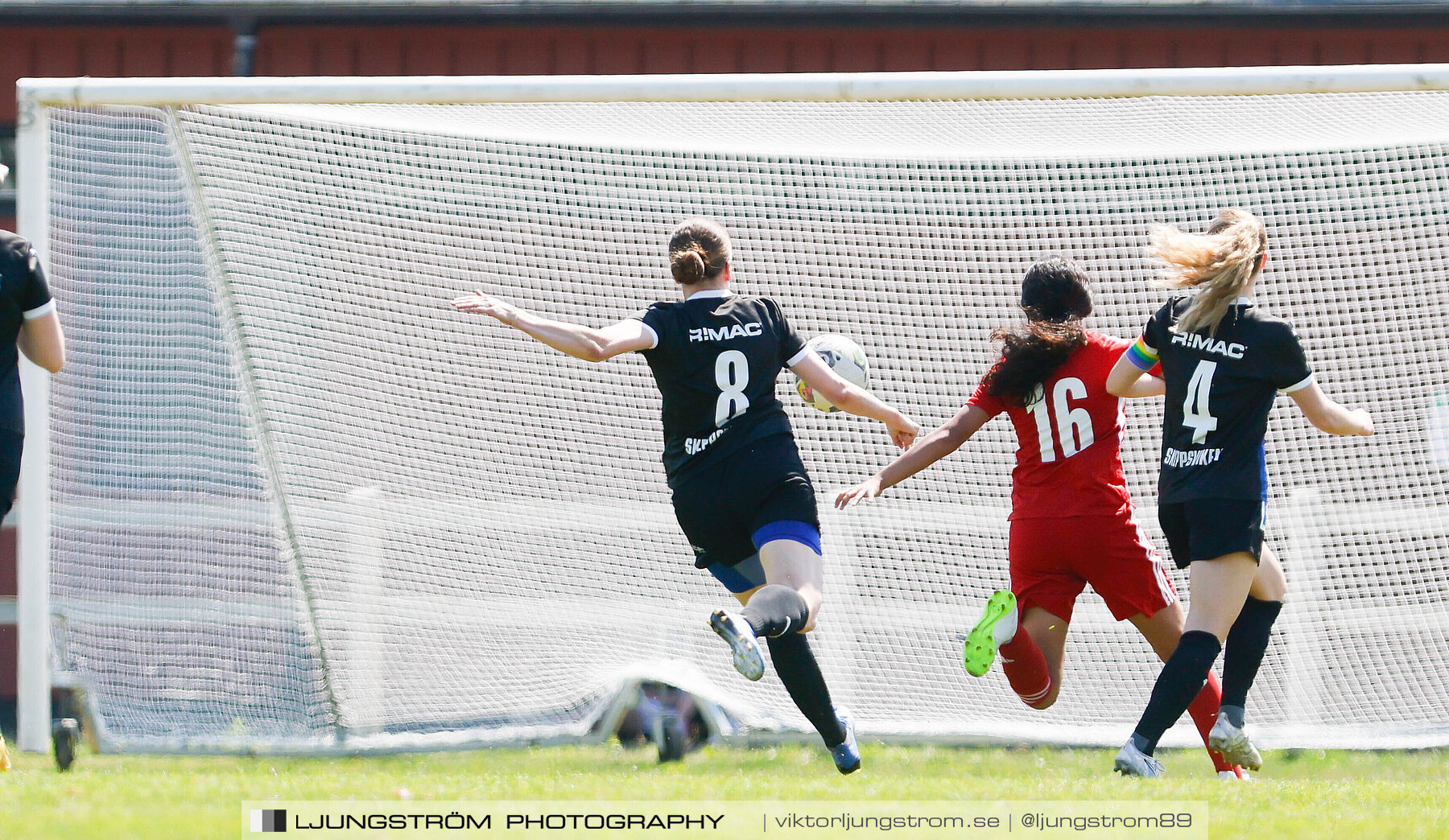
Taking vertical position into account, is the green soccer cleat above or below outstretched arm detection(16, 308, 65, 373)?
below

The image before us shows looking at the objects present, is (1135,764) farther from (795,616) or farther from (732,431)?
(732,431)

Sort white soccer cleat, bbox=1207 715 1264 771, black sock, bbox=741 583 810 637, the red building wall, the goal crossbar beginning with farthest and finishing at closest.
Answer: the red building wall → the goal crossbar → white soccer cleat, bbox=1207 715 1264 771 → black sock, bbox=741 583 810 637

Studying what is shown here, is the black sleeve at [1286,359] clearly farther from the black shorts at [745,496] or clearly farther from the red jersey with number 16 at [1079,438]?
the black shorts at [745,496]

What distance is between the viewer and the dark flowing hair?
4195 millimetres

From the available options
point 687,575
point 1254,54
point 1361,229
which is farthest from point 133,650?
point 1254,54

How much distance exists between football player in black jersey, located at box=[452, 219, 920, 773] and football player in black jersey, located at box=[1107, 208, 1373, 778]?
1.06 meters

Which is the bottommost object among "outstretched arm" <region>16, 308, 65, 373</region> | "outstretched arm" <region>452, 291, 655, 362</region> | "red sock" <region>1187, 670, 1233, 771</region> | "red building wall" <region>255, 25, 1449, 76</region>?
"red sock" <region>1187, 670, 1233, 771</region>

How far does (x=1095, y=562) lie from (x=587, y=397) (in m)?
2.64

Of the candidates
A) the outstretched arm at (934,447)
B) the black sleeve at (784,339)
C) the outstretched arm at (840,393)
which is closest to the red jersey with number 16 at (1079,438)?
the outstretched arm at (934,447)

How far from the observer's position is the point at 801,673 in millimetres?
4016

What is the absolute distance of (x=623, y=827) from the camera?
11.3ft

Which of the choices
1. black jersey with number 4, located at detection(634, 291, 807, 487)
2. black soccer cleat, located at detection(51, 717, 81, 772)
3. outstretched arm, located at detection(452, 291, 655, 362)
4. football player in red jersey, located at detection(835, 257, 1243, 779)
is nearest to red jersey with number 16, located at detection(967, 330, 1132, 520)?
football player in red jersey, located at detection(835, 257, 1243, 779)

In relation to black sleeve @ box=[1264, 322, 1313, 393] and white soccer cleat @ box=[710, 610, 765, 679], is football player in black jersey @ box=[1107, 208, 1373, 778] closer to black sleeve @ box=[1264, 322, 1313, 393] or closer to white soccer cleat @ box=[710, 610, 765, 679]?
black sleeve @ box=[1264, 322, 1313, 393]

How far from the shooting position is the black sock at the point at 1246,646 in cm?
409
